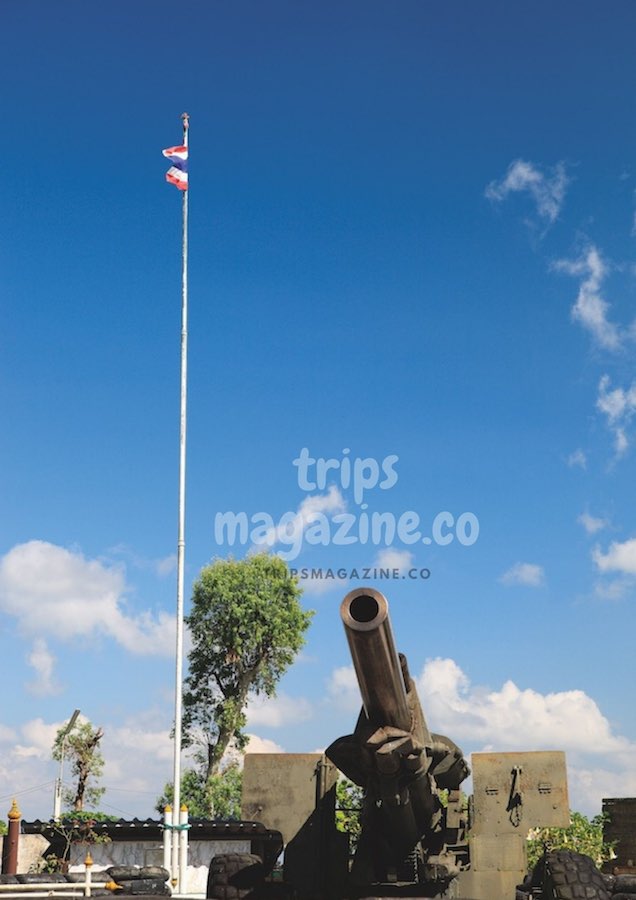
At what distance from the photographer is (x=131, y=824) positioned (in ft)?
85.8

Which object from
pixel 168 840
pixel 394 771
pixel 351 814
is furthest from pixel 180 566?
pixel 394 771

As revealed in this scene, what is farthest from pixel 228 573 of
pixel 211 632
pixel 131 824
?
pixel 131 824

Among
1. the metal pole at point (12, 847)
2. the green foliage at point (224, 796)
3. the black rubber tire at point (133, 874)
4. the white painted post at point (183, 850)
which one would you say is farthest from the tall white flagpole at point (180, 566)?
the green foliage at point (224, 796)

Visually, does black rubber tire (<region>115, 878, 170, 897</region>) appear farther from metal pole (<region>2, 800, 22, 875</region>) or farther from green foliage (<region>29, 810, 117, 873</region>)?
green foliage (<region>29, 810, 117, 873</region>)

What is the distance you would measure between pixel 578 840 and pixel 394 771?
24351 mm

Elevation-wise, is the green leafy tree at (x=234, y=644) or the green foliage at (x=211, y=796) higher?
the green leafy tree at (x=234, y=644)

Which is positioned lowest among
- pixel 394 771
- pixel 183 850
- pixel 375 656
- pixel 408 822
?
pixel 183 850

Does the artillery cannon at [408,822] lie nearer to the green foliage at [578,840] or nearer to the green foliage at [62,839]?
the green foliage at [62,839]

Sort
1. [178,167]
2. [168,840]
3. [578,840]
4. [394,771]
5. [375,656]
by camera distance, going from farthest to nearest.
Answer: [578,840] → [178,167] → [168,840] → [394,771] → [375,656]

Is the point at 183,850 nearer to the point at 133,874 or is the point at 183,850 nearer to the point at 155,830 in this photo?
the point at 155,830


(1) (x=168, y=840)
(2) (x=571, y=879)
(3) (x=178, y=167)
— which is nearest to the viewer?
(2) (x=571, y=879)

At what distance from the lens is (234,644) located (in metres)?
38.6

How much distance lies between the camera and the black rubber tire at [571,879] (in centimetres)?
1108

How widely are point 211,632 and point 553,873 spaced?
28.4 metres
